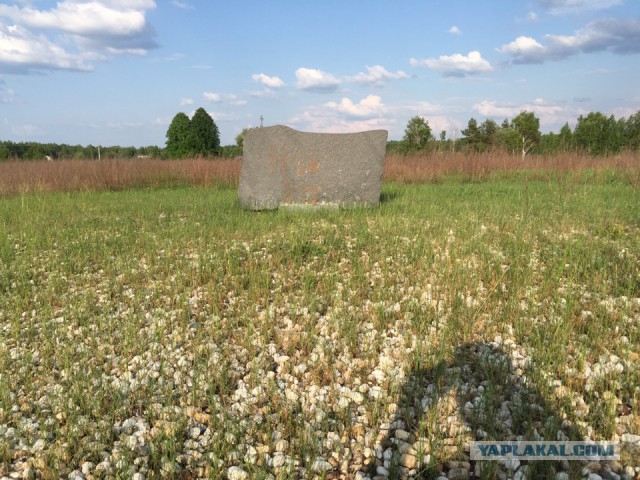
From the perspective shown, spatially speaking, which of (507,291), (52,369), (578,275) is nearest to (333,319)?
(507,291)

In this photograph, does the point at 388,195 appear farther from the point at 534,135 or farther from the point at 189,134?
the point at 534,135

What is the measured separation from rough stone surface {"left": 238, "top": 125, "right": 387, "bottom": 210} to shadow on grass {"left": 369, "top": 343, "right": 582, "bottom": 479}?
632cm

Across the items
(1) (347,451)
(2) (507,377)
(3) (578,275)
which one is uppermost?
(3) (578,275)

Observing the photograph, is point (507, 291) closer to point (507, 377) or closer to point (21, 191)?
point (507, 377)

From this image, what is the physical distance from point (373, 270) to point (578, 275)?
225 cm

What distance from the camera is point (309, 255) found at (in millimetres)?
5934

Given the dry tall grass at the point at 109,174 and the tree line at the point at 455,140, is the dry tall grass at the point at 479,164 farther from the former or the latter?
the dry tall grass at the point at 109,174

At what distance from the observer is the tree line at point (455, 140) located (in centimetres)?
2273

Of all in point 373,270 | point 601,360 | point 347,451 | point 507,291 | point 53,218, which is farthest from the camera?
point 53,218

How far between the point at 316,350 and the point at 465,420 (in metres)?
1.30

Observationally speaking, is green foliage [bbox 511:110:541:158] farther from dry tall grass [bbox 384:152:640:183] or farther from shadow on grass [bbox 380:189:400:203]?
shadow on grass [bbox 380:189:400:203]

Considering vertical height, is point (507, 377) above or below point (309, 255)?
below

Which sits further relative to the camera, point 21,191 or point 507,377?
point 21,191

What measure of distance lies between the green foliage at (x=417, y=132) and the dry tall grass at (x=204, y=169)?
18667 mm
